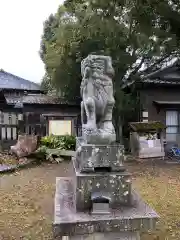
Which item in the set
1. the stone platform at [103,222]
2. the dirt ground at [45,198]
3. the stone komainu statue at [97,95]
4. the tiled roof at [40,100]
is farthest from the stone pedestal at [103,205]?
the tiled roof at [40,100]

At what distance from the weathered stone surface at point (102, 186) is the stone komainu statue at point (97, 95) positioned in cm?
61

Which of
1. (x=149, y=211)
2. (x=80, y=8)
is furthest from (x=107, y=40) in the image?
(x=149, y=211)

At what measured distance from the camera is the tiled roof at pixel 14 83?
2361cm

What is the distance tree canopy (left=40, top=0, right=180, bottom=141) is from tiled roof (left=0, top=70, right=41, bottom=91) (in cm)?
588

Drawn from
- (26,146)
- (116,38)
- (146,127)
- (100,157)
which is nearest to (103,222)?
(100,157)

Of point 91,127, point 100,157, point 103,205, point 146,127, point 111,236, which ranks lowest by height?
point 111,236

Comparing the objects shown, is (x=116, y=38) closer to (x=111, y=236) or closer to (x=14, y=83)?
(x=14, y=83)

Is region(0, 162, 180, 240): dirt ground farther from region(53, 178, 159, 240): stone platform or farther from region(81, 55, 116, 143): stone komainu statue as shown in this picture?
region(53, 178, 159, 240): stone platform

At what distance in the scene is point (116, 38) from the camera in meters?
15.9

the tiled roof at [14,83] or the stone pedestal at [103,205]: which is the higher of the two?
the tiled roof at [14,83]

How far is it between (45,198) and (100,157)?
534 cm

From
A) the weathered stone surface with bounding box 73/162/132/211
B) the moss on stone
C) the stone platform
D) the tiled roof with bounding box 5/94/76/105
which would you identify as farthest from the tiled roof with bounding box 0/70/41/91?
the stone platform

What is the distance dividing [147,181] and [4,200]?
5303 mm

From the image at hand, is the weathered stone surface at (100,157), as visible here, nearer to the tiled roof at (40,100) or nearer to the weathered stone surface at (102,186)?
the weathered stone surface at (102,186)
